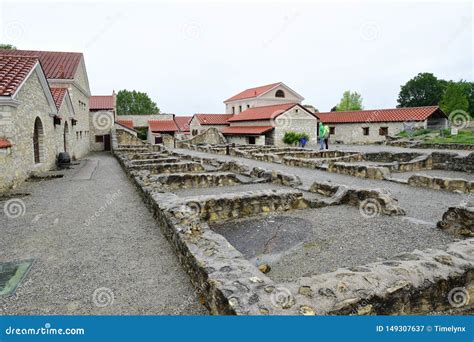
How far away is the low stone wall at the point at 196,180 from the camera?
12.4 metres

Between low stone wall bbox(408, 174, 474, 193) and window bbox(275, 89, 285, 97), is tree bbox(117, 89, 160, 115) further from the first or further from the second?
low stone wall bbox(408, 174, 474, 193)

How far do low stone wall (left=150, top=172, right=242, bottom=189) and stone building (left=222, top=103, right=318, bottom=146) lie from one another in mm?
24698

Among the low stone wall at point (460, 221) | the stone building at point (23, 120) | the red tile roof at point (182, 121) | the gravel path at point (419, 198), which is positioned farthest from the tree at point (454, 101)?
the stone building at point (23, 120)

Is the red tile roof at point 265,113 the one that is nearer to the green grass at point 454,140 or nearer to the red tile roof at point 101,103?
the green grass at point 454,140

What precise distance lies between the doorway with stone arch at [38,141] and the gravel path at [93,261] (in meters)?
6.38

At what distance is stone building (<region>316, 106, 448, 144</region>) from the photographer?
37.4 meters

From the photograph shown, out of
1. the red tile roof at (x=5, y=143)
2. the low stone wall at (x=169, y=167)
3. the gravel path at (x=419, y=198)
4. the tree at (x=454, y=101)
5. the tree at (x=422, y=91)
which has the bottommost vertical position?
the gravel path at (x=419, y=198)

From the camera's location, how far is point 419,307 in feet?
12.3

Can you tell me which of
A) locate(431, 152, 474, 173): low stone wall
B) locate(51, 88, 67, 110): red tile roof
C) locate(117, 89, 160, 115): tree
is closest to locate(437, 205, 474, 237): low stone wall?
locate(431, 152, 474, 173): low stone wall

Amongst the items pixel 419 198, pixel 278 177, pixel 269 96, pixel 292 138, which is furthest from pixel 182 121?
pixel 419 198

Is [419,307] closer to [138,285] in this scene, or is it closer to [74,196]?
[138,285]

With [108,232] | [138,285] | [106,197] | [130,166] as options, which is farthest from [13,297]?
[130,166]

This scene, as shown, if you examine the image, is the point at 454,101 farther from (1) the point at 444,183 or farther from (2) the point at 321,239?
(2) the point at 321,239

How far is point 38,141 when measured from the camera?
15453mm
